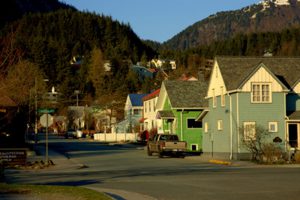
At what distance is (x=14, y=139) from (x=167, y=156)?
11.9 meters

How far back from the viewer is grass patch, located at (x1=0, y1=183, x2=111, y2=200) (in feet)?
57.6

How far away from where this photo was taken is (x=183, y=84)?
5844 centimetres

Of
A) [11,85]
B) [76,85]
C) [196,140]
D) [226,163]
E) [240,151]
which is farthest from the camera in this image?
[76,85]

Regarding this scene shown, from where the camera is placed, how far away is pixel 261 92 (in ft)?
135

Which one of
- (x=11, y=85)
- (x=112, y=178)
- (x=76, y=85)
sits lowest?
(x=112, y=178)

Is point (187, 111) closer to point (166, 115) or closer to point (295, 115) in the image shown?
point (166, 115)

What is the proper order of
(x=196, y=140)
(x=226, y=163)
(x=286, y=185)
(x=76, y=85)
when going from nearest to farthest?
(x=286, y=185) < (x=226, y=163) < (x=196, y=140) < (x=76, y=85)

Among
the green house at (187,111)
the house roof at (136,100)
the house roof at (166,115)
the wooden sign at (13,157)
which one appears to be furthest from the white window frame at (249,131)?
the house roof at (136,100)

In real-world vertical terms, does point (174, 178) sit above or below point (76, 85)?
below

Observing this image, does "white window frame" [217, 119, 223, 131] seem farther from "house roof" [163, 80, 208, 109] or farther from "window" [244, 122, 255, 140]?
"house roof" [163, 80, 208, 109]

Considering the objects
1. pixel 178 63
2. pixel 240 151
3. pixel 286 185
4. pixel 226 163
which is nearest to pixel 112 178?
pixel 286 185

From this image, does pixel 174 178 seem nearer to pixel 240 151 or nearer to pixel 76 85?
pixel 240 151

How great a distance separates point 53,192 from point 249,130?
78.3ft

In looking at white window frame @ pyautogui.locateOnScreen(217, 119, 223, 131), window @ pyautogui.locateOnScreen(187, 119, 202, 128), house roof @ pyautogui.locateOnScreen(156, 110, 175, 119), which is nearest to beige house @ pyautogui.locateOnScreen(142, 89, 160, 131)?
house roof @ pyautogui.locateOnScreen(156, 110, 175, 119)
